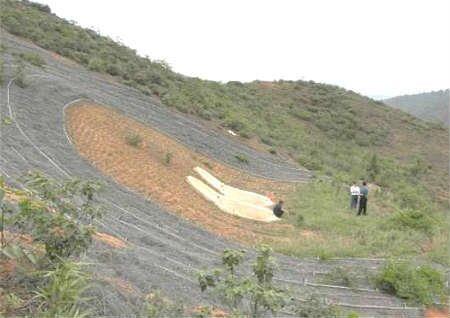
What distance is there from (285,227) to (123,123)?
631 centimetres

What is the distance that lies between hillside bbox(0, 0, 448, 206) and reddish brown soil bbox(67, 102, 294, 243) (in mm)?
5689

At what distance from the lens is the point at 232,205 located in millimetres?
14977

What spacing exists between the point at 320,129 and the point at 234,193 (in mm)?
21945

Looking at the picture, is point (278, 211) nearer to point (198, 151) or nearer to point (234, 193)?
point (234, 193)

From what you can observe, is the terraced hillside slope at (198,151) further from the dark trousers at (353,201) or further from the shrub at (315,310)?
the shrub at (315,310)

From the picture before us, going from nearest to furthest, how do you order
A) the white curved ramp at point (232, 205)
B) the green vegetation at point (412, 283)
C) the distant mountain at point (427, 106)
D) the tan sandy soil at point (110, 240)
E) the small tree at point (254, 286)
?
1. the small tree at point (254, 286)
2. the tan sandy soil at point (110, 240)
3. the green vegetation at point (412, 283)
4. the white curved ramp at point (232, 205)
5. the distant mountain at point (427, 106)

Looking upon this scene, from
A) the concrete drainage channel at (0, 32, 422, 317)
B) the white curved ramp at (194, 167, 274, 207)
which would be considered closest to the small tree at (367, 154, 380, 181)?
the concrete drainage channel at (0, 32, 422, 317)

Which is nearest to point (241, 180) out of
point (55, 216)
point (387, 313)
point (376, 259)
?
point (376, 259)

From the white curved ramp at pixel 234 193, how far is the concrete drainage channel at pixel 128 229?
8.97 ft

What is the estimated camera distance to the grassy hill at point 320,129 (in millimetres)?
15281

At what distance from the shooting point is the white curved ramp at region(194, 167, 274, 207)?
52.1ft

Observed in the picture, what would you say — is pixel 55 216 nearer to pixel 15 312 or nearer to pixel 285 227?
pixel 15 312

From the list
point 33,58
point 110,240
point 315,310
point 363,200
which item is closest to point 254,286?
point 315,310

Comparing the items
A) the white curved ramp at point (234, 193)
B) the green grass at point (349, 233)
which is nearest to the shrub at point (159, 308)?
the green grass at point (349, 233)
